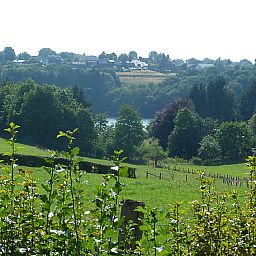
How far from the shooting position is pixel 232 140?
6681cm

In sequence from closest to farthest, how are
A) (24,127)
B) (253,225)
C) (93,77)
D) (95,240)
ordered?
(95,240) → (253,225) → (24,127) → (93,77)

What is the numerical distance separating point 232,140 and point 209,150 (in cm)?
292

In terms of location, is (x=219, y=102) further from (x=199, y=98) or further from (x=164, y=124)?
(x=164, y=124)

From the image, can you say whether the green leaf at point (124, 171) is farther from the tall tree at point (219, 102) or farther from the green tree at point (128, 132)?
the tall tree at point (219, 102)

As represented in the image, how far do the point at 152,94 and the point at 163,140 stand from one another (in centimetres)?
8042

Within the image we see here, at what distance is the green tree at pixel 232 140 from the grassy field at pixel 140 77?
337 feet

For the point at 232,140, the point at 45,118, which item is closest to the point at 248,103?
the point at 232,140

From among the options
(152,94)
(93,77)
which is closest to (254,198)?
(152,94)

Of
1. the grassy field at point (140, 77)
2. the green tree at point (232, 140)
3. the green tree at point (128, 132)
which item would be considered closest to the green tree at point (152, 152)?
the green tree at point (128, 132)

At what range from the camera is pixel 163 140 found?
2977 inches

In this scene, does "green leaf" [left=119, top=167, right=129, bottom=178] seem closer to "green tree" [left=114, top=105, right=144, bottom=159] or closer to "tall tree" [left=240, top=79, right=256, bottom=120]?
"green tree" [left=114, top=105, right=144, bottom=159]

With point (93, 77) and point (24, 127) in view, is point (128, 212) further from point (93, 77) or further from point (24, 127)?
point (93, 77)

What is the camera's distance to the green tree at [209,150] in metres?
66.0

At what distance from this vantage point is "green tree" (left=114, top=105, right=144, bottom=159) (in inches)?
2606
